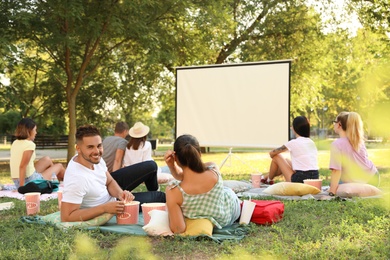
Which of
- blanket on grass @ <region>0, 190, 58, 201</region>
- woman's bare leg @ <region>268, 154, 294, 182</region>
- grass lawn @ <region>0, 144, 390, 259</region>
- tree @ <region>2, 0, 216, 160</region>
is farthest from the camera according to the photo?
tree @ <region>2, 0, 216, 160</region>

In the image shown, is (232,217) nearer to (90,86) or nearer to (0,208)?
(0,208)

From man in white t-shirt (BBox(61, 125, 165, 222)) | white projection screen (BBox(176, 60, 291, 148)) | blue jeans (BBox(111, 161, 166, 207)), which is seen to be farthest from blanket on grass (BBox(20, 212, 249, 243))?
white projection screen (BBox(176, 60, 291, 148))

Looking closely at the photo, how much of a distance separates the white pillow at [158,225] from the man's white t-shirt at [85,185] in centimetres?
53

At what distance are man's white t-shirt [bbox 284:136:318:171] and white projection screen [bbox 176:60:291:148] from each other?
2.64 metres

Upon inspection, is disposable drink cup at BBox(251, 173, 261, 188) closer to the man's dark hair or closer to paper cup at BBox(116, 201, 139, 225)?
paper cup at BBox(116, 201, 139, 225)

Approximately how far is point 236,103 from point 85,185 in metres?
6.36

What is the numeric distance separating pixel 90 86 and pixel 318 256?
1385cm

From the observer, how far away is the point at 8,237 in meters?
3.85

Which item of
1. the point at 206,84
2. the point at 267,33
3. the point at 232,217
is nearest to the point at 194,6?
the point at 206,84

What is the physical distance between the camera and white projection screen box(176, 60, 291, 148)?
927 centimetres

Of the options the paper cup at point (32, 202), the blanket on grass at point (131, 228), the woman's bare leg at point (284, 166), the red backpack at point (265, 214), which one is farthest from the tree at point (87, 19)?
the red backpack at point (265, 214)

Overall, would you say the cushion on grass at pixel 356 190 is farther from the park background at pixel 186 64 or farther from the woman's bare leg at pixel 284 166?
the woman's bare leg at pixel 284 166

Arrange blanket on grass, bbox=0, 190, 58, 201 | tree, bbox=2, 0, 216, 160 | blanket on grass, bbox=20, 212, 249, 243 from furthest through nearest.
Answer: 1. tree, bbox=2, 0, 216, 160
2. blanket on grass, bbox=0, 190, 58, 201
3. blanket on grass, bbox=20, 212, 249, 243

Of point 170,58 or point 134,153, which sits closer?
point 134,153
